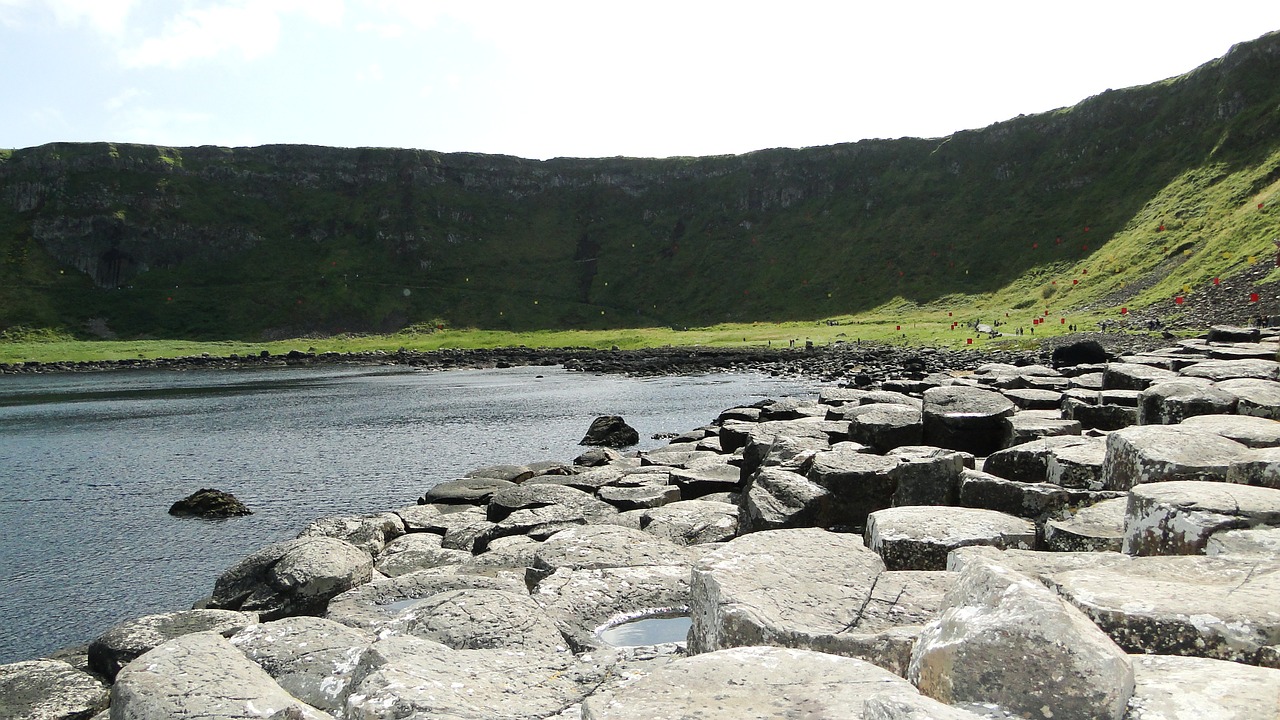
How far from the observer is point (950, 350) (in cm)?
5094

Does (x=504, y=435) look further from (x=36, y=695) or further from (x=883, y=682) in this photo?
(x=883, y=682)

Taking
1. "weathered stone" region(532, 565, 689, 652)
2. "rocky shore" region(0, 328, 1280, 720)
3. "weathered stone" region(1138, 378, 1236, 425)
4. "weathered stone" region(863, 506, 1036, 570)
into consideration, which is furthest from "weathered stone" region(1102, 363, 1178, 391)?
"weathered stone" region(532, 565, 689, 652)

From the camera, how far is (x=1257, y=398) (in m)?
10.8

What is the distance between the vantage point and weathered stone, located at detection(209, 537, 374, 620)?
10555mm

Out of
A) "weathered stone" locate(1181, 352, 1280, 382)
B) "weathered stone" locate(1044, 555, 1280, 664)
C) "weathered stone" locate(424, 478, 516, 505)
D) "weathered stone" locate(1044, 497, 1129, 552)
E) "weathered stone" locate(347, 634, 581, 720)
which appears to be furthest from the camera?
"weathered stone" locate(424, 478, 516, 505)

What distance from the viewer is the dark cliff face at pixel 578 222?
320 feet

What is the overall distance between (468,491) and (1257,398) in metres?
14.0

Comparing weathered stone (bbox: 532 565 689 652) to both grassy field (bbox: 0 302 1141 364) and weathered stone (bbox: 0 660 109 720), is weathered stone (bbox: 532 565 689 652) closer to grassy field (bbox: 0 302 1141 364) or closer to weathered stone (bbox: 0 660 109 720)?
weathered stone (bbox: 0 660 109 720)

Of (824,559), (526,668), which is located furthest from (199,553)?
(824,559)

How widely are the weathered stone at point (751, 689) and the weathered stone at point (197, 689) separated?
296cm

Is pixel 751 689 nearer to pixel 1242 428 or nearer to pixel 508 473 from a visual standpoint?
pixel 1242 428

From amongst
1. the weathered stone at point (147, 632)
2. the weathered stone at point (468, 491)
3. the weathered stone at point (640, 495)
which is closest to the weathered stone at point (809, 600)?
the weathered stone at point (147, 632)

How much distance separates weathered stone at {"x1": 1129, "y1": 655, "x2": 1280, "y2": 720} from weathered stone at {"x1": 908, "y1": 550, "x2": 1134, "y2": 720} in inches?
4.9

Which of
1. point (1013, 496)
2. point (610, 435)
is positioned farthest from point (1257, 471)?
point (610, 435)
